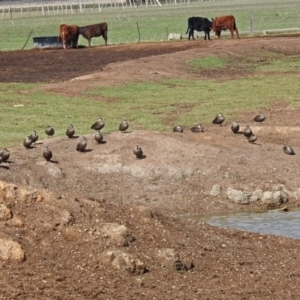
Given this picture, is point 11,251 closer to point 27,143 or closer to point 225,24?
point 27,143

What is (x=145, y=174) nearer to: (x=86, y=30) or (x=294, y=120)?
(x=294, y=120)

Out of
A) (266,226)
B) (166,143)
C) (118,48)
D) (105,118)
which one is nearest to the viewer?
(266,226)

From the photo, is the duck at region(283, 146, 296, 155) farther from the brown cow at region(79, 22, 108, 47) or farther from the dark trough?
the brown cow at region(79, 22, 108, 47)

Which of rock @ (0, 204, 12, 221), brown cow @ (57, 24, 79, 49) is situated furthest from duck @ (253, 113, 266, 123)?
brown cow @ (57, 24, 79, 49)

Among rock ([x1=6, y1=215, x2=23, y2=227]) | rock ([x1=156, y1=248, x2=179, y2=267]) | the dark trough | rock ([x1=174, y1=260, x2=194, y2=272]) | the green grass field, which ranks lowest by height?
the dark trough

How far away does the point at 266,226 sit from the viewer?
16266mm

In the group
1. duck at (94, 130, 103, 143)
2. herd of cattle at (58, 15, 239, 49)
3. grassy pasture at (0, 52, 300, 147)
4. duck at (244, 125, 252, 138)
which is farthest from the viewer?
herd of cattle at (58, 15, 239, 49)

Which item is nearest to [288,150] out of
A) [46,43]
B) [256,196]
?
[256,196]

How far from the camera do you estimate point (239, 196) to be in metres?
18.1

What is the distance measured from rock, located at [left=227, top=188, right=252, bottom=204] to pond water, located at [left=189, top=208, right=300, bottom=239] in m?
0.50

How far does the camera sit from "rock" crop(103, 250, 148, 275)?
11320 mm

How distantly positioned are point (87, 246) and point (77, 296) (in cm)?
108

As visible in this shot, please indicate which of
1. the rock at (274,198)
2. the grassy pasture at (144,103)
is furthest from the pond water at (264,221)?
the grassy pasture at (144,103)

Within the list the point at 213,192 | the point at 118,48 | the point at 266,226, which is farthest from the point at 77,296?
the point at 118,48
